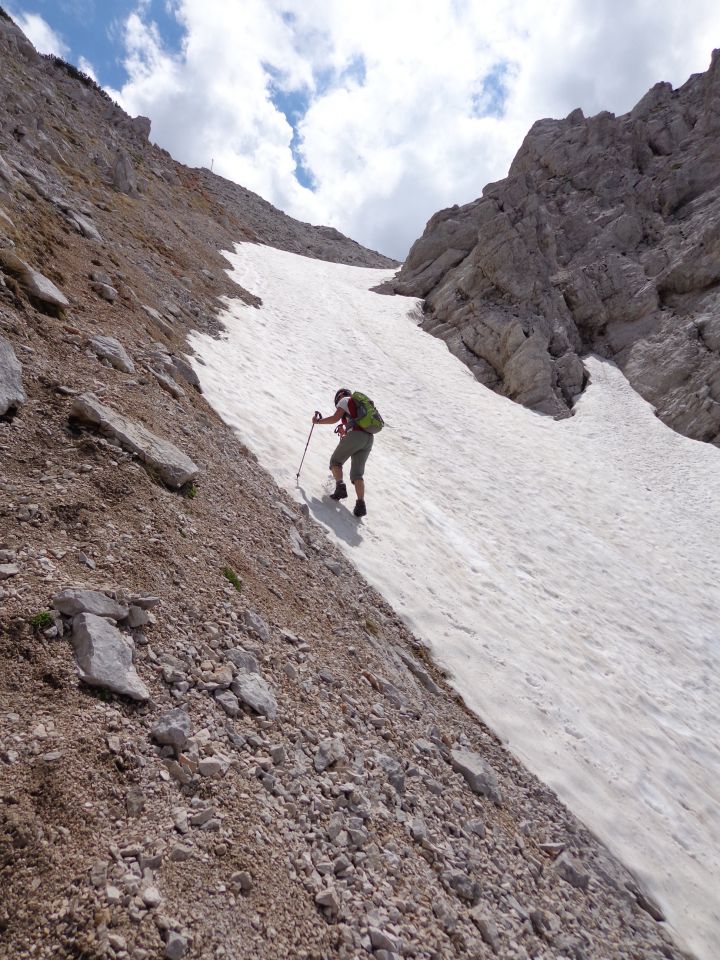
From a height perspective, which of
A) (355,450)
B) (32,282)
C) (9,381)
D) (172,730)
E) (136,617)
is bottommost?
(172,730)

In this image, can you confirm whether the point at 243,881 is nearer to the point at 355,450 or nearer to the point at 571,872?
the point at 571,872

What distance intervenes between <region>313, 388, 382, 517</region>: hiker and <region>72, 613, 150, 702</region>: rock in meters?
7.47

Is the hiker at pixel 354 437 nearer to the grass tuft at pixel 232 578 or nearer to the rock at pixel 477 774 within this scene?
the grass tuft at pixel 232 578

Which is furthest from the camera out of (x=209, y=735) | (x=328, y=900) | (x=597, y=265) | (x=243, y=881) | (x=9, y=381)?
(x=597, y=265)

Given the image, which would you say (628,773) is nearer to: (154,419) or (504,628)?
(504,628)

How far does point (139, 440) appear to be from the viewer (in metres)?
7.32

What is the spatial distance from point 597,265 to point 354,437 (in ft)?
133

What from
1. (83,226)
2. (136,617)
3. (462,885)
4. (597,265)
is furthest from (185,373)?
(597,265)

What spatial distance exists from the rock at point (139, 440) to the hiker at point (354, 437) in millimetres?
4647

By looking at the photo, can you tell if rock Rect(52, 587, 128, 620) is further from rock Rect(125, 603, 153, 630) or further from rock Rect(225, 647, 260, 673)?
rock Rect(225, 647, 260, 673)

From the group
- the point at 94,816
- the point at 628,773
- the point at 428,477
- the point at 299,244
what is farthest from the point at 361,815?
the point at 299,244

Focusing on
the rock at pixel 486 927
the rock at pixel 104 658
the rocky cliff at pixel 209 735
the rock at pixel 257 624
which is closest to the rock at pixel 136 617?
the rocky cliff at pixel 209 735

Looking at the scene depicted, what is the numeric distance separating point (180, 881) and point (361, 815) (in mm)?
1982

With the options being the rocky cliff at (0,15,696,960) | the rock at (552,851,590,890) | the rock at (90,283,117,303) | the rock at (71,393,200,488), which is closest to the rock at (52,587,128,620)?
the rocky cliff at (0,15,696,960)
